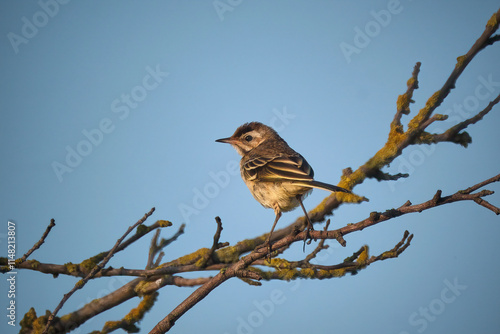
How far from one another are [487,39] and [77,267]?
603cm

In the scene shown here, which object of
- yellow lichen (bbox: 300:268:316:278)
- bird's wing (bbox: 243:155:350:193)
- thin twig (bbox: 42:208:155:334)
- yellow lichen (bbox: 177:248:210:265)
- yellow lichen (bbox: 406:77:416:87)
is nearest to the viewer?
thin twig (bbox: 42:208:155:334)

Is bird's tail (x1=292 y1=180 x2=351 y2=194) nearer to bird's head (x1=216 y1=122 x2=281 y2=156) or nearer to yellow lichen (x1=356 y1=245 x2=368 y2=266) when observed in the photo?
yellow lichen (x1=356 y1=245 x2=368 y2=266)

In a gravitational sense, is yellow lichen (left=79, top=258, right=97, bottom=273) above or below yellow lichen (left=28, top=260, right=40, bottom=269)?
below

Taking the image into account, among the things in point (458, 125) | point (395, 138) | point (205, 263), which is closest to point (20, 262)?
point (205, 263)

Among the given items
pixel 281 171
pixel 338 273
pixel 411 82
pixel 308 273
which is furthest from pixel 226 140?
pixel 338 273

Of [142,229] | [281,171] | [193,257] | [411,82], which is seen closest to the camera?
[142,229]

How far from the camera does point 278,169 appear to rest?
6875 mm

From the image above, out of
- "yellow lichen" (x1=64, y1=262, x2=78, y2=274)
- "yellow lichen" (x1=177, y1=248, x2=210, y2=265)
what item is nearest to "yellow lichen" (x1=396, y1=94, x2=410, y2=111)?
"yellow lichen" (x1=177, y1=248, x2=210, y2=265)

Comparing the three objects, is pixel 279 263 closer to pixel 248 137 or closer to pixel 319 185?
pixel 319 185

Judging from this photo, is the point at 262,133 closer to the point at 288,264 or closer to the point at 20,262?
the point at 288,264

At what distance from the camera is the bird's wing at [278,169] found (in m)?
6.43

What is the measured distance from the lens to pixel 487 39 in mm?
5773

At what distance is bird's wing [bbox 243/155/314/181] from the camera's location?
643cm

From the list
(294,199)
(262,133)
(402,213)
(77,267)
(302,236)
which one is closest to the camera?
(402,213)
